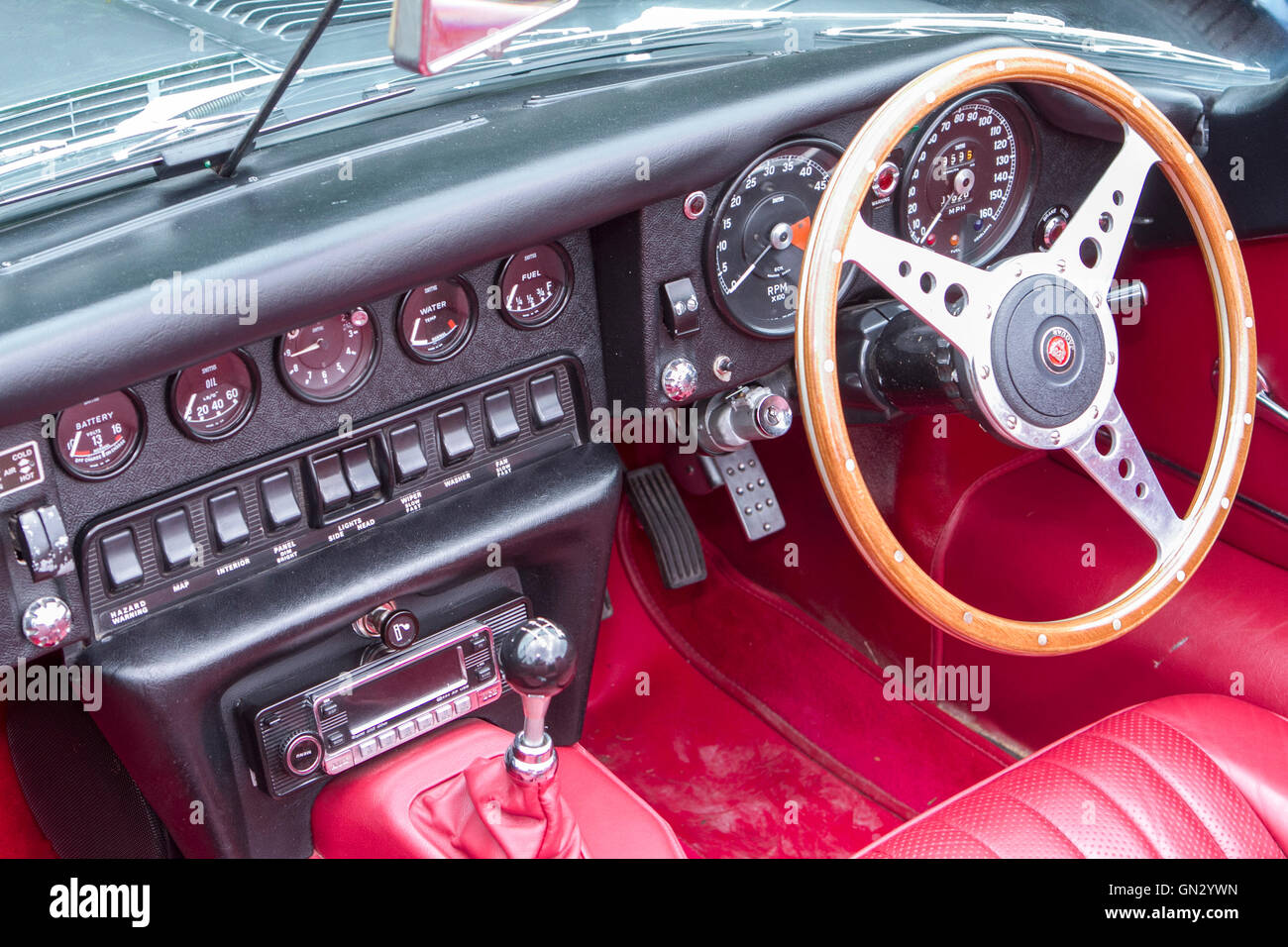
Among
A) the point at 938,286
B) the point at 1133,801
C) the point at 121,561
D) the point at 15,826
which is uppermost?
the point at 938,286

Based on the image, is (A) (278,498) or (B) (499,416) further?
(B) (499,416)

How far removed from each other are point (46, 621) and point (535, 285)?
2.41 ft

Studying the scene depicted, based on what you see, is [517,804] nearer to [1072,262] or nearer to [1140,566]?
[1072,262]

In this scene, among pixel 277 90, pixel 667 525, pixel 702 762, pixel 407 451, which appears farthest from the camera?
pixel 667 525

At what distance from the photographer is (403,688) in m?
1.80

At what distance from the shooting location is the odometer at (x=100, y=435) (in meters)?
1.39

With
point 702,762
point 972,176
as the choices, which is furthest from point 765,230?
point 702,762

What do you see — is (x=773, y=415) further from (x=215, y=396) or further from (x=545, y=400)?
(x=215, y=396)

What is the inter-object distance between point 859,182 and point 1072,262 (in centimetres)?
34

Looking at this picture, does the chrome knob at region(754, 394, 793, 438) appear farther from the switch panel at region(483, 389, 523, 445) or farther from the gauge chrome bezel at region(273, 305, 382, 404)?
the gauge chrome bezel at region(273, 305, 382, 404)

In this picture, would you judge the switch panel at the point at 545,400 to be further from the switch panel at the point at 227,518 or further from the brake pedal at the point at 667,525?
the brake pedal at the point at 667,525

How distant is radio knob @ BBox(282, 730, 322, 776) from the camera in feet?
5.57

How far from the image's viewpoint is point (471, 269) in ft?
5.30
